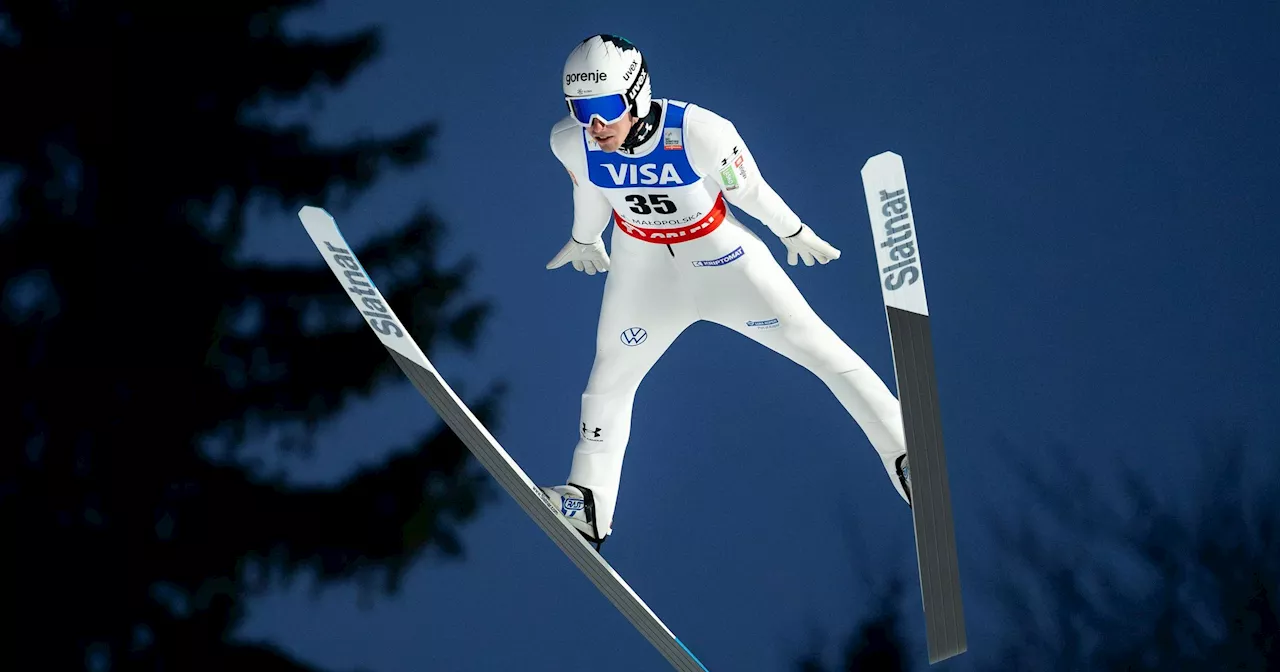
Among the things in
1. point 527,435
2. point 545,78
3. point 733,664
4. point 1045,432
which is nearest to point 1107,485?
point 1045,432

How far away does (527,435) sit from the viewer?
512 centimetres

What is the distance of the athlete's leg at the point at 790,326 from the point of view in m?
3.79

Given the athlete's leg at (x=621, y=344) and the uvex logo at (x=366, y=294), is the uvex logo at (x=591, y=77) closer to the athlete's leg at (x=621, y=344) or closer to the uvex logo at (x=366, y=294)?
the athlete's leg at (x=621, y=344)

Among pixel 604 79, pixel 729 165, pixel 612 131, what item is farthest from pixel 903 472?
pixel 604 79

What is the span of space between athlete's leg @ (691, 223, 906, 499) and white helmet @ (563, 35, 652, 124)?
0.44m

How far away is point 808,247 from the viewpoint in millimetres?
3799

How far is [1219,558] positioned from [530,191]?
8.48ft

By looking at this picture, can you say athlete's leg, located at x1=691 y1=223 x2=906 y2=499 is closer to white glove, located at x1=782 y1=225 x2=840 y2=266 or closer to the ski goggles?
white glove, located at x1=782 y1=225 x2=840 y2=266

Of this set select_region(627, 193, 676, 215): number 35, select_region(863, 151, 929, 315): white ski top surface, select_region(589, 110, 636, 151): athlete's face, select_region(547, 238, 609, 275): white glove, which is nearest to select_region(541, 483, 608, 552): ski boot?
select_region(547, 238, 609, 275): white glove

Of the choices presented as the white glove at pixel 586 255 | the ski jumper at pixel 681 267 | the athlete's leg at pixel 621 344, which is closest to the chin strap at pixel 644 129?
the ski jumper at pixel 681 267

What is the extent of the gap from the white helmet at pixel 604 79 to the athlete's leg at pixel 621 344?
0.41 metres

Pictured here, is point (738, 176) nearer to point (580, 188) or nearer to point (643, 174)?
point (643, 174)

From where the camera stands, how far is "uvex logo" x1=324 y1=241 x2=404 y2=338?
370cm

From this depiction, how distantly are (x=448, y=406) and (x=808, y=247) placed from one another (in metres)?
0.94
